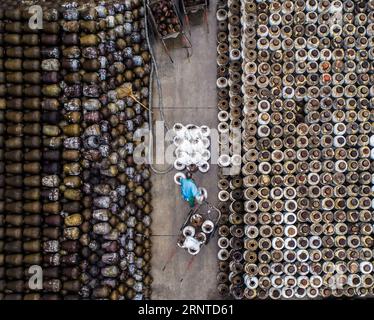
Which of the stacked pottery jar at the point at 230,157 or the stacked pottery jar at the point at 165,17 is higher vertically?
the stacked pottery jar at the point at 165,17

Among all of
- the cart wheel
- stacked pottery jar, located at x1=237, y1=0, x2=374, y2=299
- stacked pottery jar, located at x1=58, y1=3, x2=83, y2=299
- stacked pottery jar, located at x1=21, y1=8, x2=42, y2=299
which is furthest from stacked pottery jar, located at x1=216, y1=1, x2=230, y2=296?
stacked pottery jar, located at x1=21, y1=8, x2=42, y2=299

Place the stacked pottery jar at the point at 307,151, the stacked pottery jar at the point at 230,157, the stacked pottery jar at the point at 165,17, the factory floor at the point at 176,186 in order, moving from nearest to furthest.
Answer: the stacked pottery jar at the point at 307,151 < the stacked pottery jar at the point at 230,157 < the stacked pottery jar at the point at 165,17 < the factory floor at the point at 176,186

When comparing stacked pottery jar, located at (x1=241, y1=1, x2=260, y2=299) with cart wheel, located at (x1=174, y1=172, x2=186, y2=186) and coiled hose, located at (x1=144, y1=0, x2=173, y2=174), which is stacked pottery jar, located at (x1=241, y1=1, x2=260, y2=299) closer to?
cart wheel, located at (x1=174, y1=172, x2=186, y2=186)

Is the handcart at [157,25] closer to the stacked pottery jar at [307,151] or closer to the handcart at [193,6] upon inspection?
the handcart at [193,6]

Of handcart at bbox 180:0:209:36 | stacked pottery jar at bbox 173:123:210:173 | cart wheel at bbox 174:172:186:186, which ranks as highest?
handcart at bbox 180:0:209:36

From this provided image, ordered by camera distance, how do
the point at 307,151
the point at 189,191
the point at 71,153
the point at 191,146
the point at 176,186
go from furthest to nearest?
1. the point at 176,186
2. the point at 191,146
3. the point at 189,191
4. the point at 307,151
5. the point at 71,153

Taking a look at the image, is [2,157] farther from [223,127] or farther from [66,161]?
[223,127]

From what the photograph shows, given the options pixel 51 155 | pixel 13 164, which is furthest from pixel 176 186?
pixel 13 164

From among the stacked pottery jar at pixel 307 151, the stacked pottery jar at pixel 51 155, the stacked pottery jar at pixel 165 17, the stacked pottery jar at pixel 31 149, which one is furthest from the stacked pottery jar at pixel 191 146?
the stacked pottery jar at pixel 31 149
